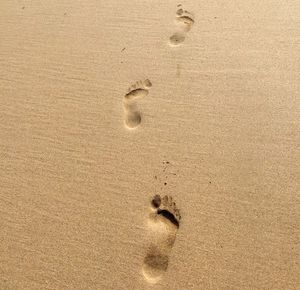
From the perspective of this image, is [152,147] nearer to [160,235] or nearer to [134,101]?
[134,101]

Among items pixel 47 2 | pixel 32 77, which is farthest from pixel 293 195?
pixel 47 2

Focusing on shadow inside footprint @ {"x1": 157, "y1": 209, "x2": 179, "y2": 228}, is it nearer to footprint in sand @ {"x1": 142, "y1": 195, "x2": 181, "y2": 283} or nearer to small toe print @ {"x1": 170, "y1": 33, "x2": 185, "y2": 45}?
footprint in sand @ {"x1": 142, "y1": 195, "x2": 181, "y2": 283}

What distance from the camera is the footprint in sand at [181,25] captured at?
2.63 meters

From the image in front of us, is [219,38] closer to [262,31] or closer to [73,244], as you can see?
[262,31]

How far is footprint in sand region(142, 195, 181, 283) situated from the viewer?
1.69 meters

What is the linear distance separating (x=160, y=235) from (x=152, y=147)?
1.68 feet

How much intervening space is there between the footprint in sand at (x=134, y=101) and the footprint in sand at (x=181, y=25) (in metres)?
0.42

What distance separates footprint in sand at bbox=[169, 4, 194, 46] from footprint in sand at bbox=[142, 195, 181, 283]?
1.21 m

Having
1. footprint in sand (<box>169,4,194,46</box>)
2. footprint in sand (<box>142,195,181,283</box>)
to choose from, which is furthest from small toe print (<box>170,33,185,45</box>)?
footprint in sand (<box>142,195,181,283</box>)

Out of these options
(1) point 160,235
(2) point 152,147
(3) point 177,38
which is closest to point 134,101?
(2) point 152,147

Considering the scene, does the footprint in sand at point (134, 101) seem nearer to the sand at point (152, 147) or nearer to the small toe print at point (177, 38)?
the sand at point (152, 147)

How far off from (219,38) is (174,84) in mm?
497

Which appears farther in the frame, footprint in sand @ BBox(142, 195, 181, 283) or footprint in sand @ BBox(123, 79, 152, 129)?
footprint in sand @ BBox(123, 79, 152, 129)

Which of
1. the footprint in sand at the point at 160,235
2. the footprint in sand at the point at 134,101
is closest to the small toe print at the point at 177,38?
the footprint in sand at the point at 134,101
